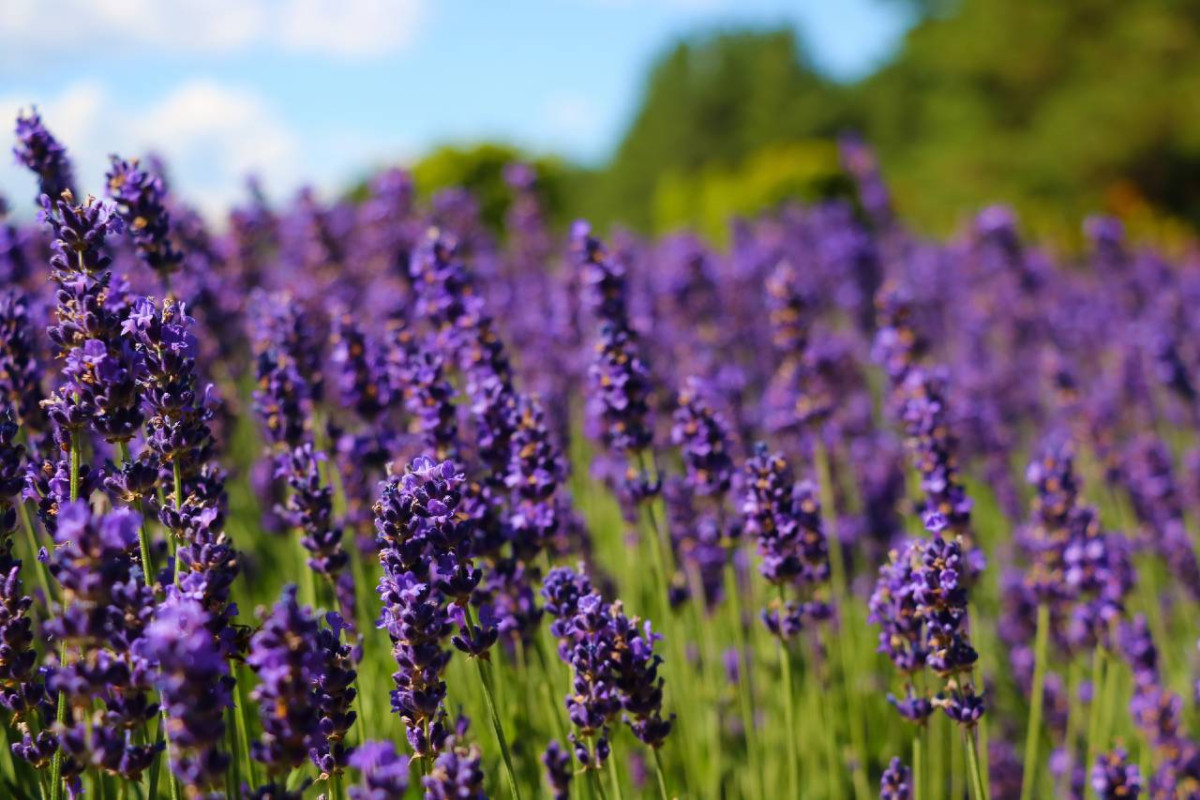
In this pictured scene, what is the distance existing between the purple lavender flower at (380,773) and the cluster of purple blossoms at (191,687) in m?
0.23

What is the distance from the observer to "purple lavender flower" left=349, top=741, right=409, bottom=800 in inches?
64.8

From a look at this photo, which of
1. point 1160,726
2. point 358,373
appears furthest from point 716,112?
point 1160,726

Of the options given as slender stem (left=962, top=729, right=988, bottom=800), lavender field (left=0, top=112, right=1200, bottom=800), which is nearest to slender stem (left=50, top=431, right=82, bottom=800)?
lavender field (left=0, top=112, right=1200, bottom=800)

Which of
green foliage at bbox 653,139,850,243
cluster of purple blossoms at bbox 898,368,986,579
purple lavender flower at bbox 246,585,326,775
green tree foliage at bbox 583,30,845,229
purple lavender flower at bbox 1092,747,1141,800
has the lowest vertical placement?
purple lavender flower at bbox 1092,747,1141,800

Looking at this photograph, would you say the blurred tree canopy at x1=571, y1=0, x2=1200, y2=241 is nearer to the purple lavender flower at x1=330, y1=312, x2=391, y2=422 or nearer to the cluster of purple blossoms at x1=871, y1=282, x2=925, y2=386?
the cluster of purple blossoms at x1=871, y1=282, x2=925, y2=386

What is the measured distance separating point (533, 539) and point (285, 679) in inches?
57.9

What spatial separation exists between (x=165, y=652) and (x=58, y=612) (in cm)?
32

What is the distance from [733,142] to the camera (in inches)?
1619

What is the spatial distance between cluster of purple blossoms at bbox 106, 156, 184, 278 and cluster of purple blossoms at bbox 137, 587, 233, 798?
2093 mm

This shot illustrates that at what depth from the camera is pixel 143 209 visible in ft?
11.4

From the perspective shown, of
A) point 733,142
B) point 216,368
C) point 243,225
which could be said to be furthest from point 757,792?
point 733,142

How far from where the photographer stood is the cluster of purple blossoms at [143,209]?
341 cm

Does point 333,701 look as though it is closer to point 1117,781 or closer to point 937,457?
point 937,457

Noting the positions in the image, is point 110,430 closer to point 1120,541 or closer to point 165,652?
point 165,652
